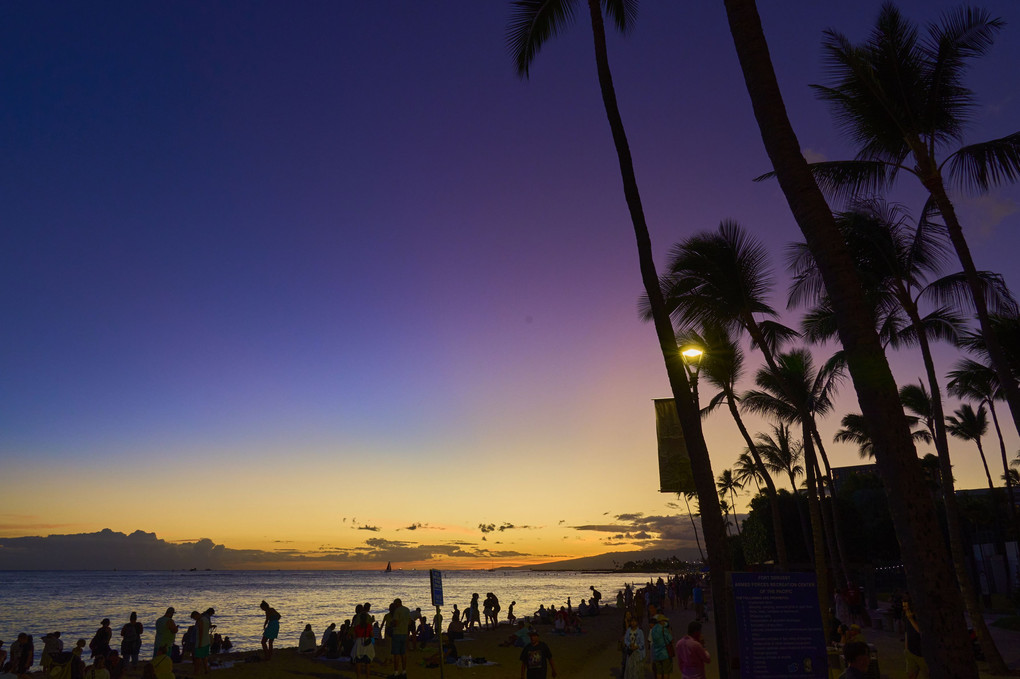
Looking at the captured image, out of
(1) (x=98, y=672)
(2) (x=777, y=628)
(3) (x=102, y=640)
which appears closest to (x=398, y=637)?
(1) (x=98, y=672)

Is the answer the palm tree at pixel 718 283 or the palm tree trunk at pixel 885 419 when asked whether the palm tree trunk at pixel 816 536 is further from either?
the palm tree trunk at pixel 885 419

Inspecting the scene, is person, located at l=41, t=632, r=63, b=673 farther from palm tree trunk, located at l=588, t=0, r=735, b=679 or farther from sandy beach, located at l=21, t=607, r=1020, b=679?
palm tree trunk, located at l=588, t=0, r=735, b=679

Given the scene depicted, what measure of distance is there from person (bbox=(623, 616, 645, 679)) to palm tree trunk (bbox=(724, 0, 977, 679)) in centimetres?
749

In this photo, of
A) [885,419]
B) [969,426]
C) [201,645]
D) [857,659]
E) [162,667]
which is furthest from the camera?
[969,426]

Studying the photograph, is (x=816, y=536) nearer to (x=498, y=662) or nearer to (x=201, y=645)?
(x=498, y=662)

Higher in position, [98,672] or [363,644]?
[98,672]

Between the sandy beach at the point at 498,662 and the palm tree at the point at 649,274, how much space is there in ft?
19.4

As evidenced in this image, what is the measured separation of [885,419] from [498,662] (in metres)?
17.3

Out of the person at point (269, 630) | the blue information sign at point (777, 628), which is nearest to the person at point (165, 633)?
the person at point (269, 630)

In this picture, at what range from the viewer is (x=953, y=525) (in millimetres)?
14594

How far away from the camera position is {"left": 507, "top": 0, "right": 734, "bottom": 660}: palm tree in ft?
30.0

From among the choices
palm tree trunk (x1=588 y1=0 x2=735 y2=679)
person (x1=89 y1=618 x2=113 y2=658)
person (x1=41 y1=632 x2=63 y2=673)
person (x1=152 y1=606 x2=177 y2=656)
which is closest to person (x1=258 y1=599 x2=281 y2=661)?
person (x1=89 y1=618 x2=113 y2=658)

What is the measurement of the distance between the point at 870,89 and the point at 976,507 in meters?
51.5

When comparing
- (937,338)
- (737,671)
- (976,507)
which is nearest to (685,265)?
(937,338)
